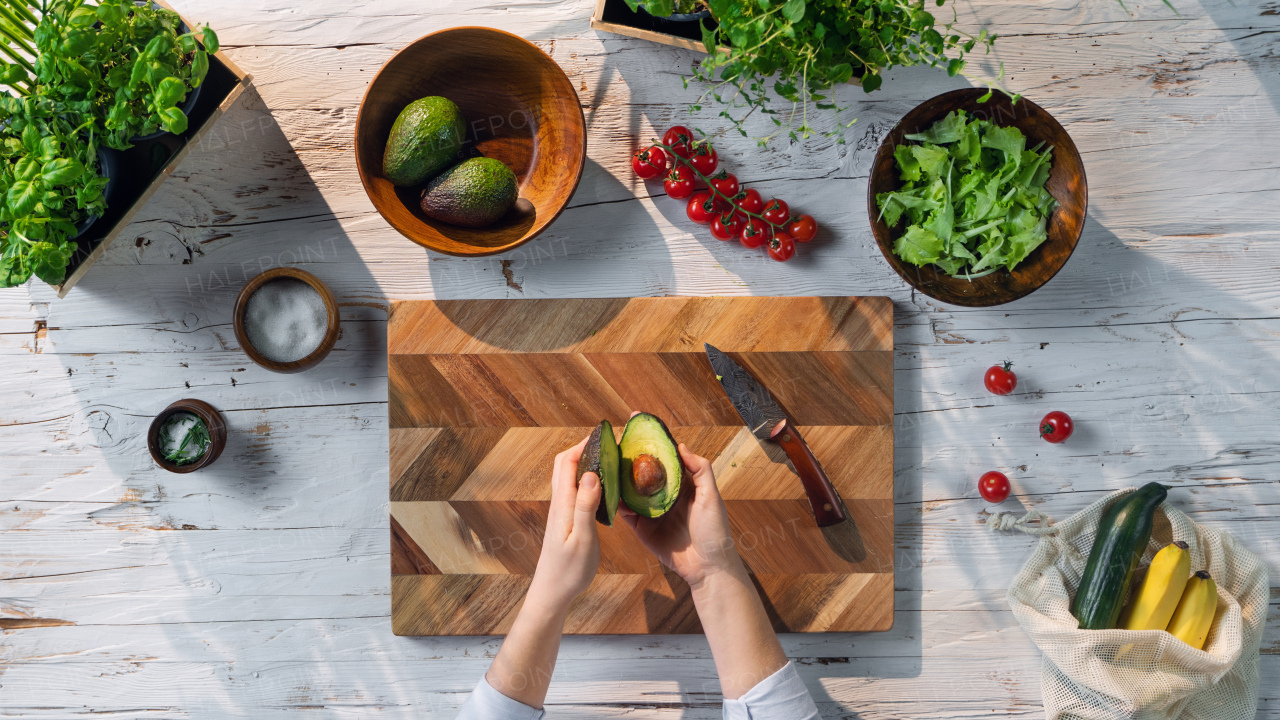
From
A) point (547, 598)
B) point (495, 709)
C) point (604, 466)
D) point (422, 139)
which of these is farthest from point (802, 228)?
point (495, 709)

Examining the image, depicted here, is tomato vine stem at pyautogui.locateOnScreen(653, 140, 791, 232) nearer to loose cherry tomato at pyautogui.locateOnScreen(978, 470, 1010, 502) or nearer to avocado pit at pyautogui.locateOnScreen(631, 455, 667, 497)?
avocado pit at pyautogui.locateOnScreen(631, 455, 667, 497)

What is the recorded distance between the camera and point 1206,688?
1.38 meters

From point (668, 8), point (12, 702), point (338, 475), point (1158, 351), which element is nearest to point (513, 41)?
point (668, 8)

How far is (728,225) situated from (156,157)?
41.8 inches

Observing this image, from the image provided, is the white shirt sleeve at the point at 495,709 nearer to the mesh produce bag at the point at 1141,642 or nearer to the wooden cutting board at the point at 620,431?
the wooden cutting board at the point at 620,431

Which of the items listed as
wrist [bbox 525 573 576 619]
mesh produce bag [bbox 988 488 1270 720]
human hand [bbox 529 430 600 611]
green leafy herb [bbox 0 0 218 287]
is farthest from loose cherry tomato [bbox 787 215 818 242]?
green leafy herb [bbox 0 0 218 287]

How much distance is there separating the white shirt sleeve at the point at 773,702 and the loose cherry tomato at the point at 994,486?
539 millimetres

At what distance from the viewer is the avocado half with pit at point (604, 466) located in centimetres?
120

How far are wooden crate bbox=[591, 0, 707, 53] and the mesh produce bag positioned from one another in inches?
44.7

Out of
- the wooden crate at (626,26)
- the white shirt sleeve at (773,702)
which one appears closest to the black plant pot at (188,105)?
the wooden crate at (626,26)

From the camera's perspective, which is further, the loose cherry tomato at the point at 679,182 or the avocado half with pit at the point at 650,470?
the loose cherry tomato at the point at 679,182

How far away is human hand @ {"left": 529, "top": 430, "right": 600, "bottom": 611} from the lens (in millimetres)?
1200

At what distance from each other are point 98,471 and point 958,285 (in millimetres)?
1801

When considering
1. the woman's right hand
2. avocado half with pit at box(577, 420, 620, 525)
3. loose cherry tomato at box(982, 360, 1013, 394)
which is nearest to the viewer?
avocado half with pit at box(577, 420, 620, 525)
